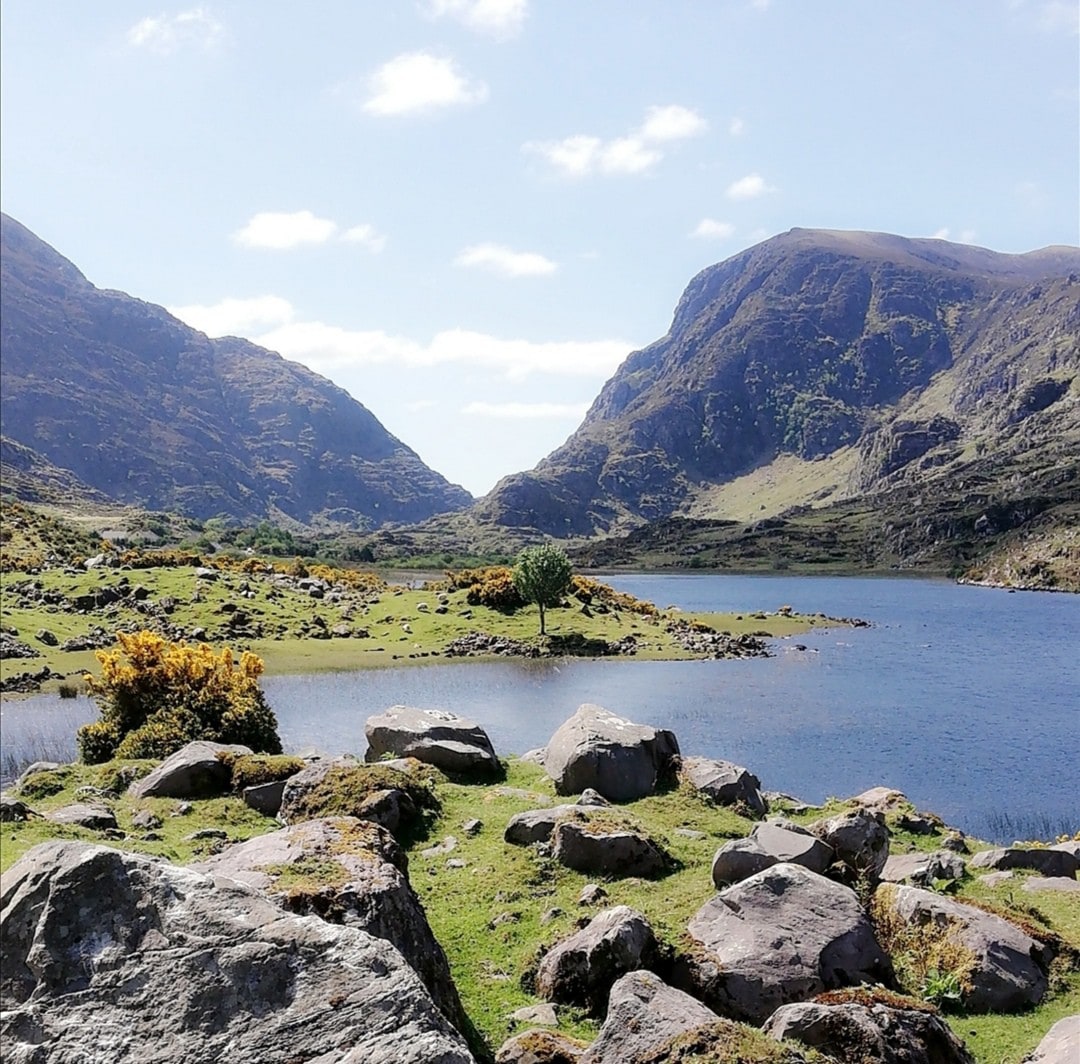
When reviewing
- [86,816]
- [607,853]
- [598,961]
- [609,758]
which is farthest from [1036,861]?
[86,816]

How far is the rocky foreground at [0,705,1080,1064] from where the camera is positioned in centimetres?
661

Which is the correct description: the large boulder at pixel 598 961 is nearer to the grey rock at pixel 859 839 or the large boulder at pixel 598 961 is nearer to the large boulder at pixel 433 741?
the grey rock at pixel 859 839

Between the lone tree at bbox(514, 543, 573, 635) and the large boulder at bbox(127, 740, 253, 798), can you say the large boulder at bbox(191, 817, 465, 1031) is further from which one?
the lone tree at bbox(514, 543, 573, 635)

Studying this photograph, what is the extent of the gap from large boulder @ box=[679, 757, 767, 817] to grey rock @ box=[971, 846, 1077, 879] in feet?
19.0

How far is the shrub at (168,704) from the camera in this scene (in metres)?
32.7

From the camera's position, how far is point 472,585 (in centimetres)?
9938

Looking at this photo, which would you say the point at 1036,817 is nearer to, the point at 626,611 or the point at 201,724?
the point at 201,724

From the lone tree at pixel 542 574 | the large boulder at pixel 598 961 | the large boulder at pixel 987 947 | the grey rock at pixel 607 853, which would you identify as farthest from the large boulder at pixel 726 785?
the lone tree at pixel 542 574

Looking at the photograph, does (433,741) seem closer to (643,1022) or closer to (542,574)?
(643,1022)

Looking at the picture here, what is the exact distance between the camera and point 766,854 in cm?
1697

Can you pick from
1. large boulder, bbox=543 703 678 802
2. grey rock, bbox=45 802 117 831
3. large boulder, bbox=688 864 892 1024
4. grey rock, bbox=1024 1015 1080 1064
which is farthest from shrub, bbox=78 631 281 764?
grey rock, bbox=1024 1015 1080 1064

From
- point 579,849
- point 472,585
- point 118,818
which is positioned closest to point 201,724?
point 118,818

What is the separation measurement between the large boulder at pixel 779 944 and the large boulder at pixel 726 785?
38.7 feet

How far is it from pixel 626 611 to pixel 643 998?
9088 cm
